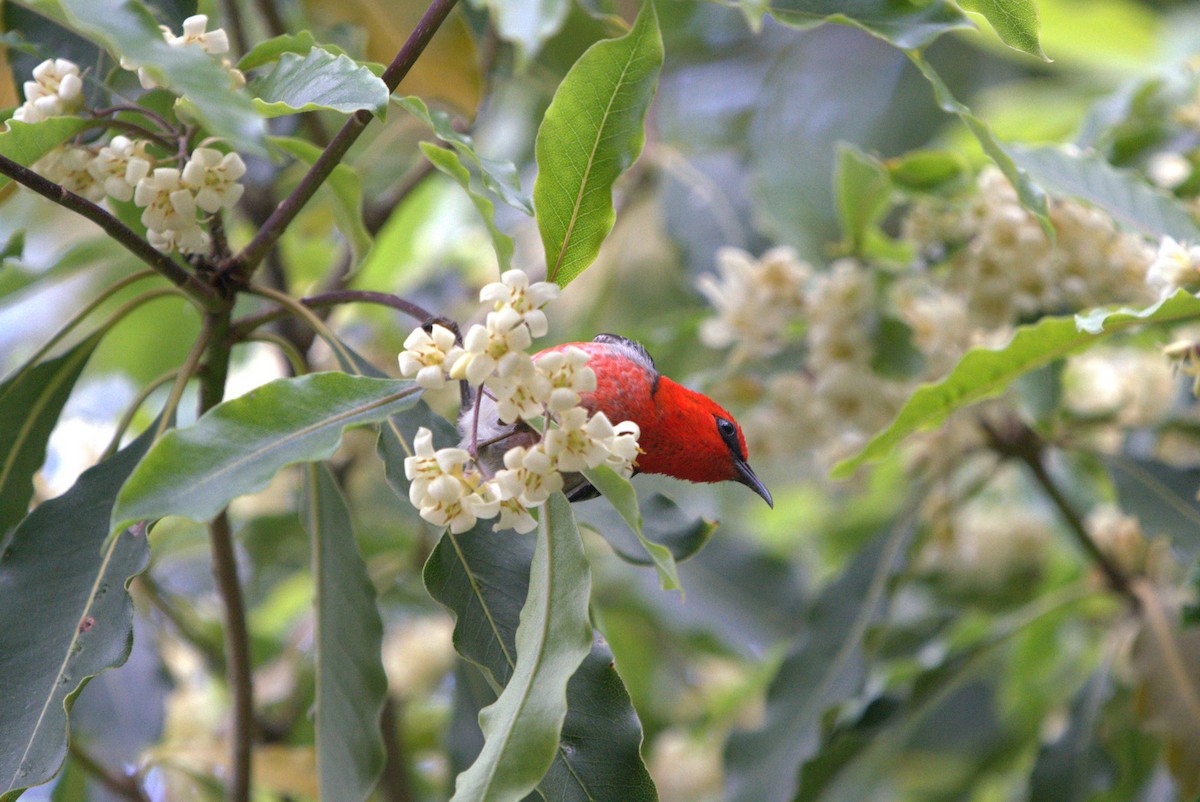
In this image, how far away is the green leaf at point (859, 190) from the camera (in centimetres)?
158

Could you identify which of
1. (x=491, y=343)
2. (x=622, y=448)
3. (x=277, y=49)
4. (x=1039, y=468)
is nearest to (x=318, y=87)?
(x=277, y=49)

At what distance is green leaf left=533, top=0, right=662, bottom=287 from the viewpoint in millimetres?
964

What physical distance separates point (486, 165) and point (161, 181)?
29 cm

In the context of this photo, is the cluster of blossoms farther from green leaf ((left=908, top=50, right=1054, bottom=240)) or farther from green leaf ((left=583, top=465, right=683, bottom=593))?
green leaf ((left=908, top=50, right=1054, bottom=240))

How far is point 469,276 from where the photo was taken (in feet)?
8.55

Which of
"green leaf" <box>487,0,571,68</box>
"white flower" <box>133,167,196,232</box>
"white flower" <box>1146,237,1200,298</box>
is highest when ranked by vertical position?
"green leaf" <box>487,0,571,68</box>

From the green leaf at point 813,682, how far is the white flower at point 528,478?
2.92 ft

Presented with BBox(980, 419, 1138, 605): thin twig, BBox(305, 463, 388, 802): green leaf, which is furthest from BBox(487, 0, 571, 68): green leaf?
BBox(980, 419, 1138, 605): thin twig

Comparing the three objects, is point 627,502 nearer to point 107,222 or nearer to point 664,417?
point 664,417

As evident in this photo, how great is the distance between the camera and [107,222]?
960 mm

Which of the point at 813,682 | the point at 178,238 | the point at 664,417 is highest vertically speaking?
the point at 178,238

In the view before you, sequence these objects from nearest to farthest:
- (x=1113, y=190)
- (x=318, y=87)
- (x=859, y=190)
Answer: (x=318, y=87), (x=1113, y=190), (x=859, y=190)

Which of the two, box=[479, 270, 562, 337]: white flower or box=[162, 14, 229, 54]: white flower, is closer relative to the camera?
box=[479, 270, 562, 337]: white flower

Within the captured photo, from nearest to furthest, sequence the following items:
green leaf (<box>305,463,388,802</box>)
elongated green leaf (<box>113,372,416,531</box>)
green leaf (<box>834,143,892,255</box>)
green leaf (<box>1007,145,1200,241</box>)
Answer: elongated green leaf (<box>113,372,416,531</box>) < green leaf (<box>305,463,388,802</box>) < green leaf (<box>1007,145,1200,241</box>) < green leaf (<box>834,143,892,255</box>)
